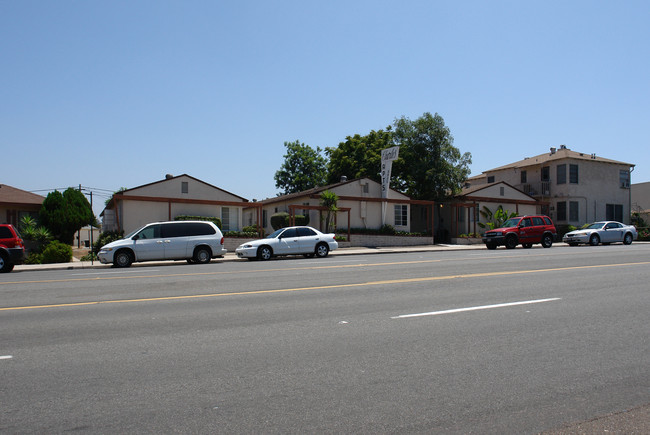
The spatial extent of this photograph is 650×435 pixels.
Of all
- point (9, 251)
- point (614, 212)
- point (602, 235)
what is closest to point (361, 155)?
point (602, 235)

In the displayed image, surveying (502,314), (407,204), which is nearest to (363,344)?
(502,314)

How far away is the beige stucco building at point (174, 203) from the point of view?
2750 centimetres

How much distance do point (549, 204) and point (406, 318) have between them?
1445 inches

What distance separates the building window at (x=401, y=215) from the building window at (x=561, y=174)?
14.7 m

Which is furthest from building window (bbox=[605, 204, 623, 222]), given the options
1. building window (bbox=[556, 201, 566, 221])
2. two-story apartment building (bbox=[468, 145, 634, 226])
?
building window (bbox=[556, 201, 566, 221])

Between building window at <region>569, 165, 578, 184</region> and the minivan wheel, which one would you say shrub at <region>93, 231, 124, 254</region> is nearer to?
the minivan wheel

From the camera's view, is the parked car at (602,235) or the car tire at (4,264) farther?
the parked car at (602,235)

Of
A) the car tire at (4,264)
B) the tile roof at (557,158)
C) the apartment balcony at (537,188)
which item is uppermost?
the tile roof at (557,158)

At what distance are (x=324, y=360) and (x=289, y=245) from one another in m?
16.7

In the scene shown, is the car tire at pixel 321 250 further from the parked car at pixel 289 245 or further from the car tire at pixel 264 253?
the car tire at pixel 264 253

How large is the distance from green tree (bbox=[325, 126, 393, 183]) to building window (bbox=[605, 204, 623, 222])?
1916 centimetres

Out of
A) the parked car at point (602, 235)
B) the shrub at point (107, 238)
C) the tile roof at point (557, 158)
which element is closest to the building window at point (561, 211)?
the tile roof at point (557, 158)

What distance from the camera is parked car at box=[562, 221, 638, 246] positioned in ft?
97.5

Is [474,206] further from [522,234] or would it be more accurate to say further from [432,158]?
[522,234]
